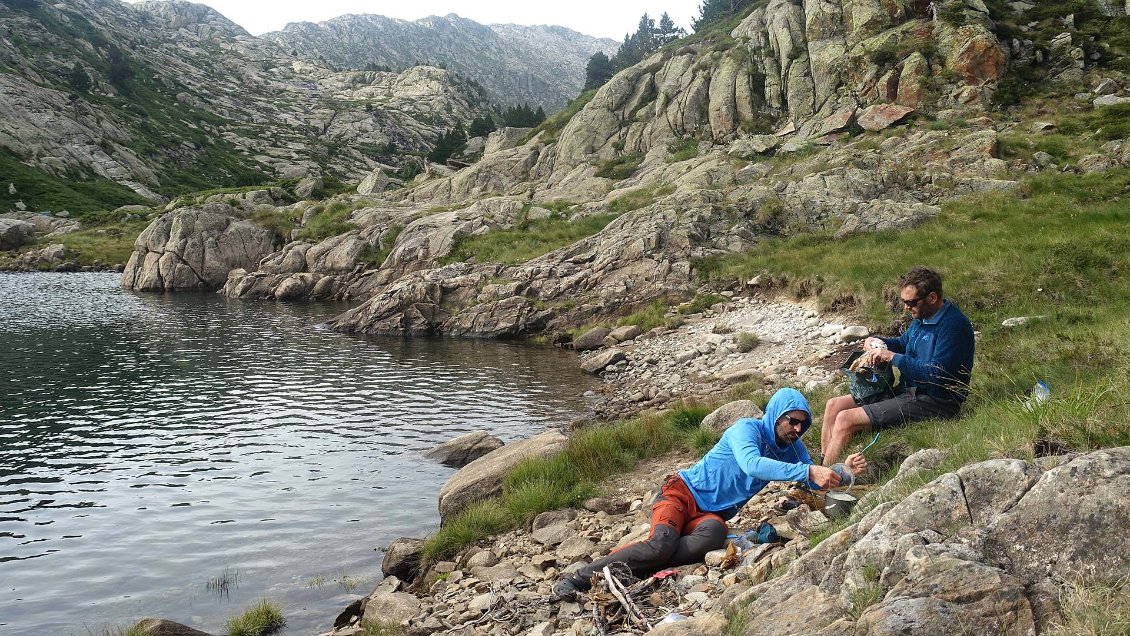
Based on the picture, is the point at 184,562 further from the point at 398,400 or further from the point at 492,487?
the point at 398,400

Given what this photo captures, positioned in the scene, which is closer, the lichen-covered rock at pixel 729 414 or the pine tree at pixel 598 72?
the lichen-covered rock at pixel 729 414

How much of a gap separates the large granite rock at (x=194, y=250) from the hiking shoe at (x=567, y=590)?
209ft

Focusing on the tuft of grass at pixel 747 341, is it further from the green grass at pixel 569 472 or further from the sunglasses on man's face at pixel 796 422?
the sunglasses on man's face at pixel 796 422

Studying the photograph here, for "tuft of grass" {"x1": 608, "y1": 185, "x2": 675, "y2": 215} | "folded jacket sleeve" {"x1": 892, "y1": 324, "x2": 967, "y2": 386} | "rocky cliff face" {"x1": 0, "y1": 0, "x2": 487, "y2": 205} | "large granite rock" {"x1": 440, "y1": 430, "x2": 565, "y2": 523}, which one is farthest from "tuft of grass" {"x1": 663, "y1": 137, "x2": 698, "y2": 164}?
"rocky cliff face" {"x1": 0, "y1": 0, "x2": 487, "y2": 205}

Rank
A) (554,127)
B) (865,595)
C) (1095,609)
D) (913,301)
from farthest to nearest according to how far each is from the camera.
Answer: (554,127), (913,301), (865,595), (1095,609)

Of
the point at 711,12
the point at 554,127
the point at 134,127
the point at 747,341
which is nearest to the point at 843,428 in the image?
the point at 747,341

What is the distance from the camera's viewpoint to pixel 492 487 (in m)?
12.6

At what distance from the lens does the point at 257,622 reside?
921 cm

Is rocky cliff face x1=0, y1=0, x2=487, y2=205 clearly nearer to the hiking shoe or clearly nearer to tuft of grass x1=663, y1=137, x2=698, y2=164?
tuft of grass x1=663, y1=137, x2=698, y2=164

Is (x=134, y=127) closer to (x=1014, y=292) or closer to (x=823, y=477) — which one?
(x=1014, y=292)

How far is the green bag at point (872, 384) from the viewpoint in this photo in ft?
30.6

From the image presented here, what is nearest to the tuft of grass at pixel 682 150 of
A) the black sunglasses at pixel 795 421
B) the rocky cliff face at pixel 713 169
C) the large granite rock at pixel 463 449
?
the rocky cliff face at pixel 713 169

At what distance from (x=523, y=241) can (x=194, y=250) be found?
36.2 metres

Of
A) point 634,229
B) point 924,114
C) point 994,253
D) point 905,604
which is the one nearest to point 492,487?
point 905,604
